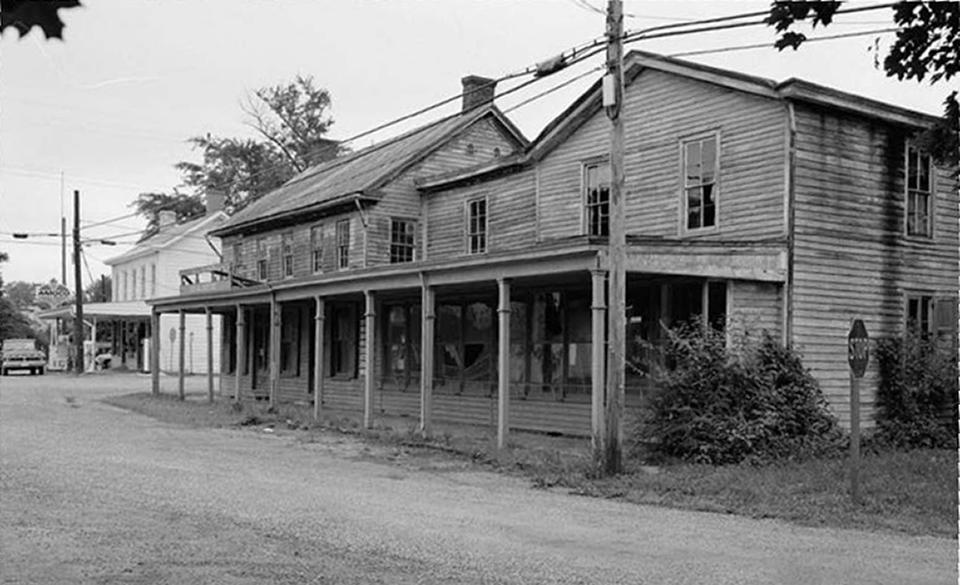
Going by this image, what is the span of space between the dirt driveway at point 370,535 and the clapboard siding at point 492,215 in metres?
8.62

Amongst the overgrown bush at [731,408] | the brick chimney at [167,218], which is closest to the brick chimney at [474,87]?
the overgrown bush at [731,408]

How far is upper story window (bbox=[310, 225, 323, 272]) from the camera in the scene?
27562 millimetres

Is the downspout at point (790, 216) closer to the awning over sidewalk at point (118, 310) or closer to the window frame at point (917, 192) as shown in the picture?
the window frame at point (917, 192)

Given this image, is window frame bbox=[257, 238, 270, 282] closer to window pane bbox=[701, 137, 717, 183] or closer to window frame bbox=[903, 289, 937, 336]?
window pane bbox=[701, 137, 717, 183]

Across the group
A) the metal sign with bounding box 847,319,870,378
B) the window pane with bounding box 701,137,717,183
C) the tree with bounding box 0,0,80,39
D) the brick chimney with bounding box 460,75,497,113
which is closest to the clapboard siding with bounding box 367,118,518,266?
the brick chimney with bounding box 460,75,497,113

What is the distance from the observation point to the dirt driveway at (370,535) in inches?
283

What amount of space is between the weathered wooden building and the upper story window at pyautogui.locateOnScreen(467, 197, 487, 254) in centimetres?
5

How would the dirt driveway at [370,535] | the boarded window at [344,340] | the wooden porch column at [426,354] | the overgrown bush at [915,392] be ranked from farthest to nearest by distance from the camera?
the boarded window at [344,340] → the wooden porch column at [426,354] → the overgrown bush at [915,392] → the dirt driveway at [370,535]

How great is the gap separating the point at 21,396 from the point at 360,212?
12951 millimetres

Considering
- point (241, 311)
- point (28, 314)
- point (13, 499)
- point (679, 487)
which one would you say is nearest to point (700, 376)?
point (679, 487)

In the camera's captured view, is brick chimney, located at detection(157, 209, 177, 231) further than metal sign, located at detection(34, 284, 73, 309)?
No

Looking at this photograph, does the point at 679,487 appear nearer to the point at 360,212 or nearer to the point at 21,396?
the point at 360,212

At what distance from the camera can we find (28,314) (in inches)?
3688

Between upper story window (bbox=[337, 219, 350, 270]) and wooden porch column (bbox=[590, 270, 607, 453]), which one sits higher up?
upper story window (bbox=[337, 219, 350, 270])
